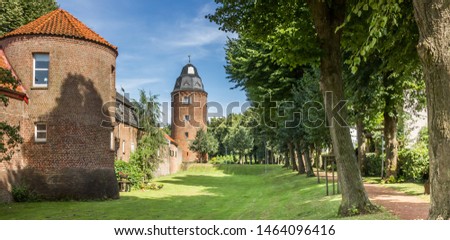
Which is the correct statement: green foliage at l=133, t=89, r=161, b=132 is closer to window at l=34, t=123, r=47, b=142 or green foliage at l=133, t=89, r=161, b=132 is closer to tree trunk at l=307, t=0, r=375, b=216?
window at l=34, t=123, r=47, b=142

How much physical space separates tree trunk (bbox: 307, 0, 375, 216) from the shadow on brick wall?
589 inches

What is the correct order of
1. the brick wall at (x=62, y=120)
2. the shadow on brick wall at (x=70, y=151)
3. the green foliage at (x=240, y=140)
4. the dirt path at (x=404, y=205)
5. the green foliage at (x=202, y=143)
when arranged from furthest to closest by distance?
the green foliage at (x=240, y=140)
the green foliage at (x=202, y=143)
the brick wall at (x=62, y=120)
the shadow on brick wall at (x=70, y=151)
the dirt path at (x=404, y=205)

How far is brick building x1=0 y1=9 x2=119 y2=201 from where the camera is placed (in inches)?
848

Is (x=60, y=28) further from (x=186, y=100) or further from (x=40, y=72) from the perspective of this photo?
(x=186, y=100)

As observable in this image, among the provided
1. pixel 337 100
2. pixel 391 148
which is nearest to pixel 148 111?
pixel 391 148

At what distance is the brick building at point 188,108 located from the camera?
4903 centimetres

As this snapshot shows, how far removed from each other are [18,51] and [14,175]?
6798 mm

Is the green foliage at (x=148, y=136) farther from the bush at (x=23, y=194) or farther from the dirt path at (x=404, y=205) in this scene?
the dirt path at (x=404, y=205)

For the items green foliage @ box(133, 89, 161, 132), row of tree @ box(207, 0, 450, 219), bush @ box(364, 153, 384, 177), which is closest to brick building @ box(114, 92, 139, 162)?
green foliage @ box(133, 89, 161, 132)

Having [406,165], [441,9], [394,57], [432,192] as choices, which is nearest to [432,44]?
[441,9]

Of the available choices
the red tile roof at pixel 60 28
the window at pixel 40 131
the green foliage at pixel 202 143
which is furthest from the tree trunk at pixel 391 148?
the green foliage at pixel 202 143

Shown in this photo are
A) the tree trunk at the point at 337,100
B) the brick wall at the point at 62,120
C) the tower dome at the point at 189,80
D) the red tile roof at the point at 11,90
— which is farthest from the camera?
the tower dome at the point at 189,80

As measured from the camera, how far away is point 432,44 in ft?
21.1

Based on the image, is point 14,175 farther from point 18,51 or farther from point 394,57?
point 394,57
